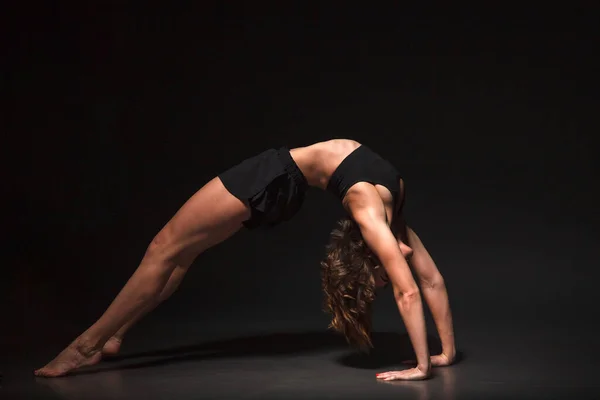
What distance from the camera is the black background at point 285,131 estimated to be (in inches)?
286

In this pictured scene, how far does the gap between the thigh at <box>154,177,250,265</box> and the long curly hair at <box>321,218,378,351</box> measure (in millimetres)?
552

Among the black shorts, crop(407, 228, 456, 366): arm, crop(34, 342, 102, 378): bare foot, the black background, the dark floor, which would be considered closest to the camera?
the dark floor

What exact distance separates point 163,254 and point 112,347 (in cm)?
66

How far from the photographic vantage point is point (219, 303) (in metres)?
6.91

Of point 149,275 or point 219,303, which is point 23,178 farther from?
point 149,275

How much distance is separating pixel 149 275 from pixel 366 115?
3032 mm

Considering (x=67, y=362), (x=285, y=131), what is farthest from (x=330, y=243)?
(x=285, y=131)

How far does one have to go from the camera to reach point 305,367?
5109mm

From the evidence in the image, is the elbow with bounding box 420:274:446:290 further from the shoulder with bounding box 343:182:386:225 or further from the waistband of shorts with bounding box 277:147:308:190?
the waistband of shorts with bounding box 277:147:308:190

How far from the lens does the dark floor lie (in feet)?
14.9

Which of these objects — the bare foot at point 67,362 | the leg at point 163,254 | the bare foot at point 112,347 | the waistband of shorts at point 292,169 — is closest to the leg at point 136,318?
the bare foot at point 112,347

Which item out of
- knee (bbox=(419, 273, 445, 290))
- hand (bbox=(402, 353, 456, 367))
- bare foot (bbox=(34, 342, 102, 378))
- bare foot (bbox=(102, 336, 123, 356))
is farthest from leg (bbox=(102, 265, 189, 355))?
hand (bbox=(402, 353, 456, 367))

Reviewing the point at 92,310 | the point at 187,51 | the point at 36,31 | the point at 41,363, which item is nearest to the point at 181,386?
the point at 41,363

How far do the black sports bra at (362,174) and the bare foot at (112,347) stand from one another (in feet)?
4.64
